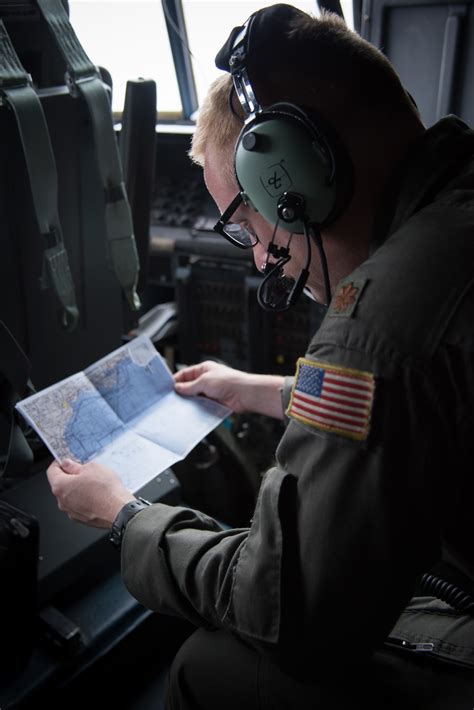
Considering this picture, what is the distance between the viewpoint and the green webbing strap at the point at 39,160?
1.19m

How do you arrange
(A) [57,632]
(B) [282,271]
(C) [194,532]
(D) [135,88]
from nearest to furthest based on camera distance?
(C) [194,532], (B) [282,271], (A) [57,632], (D) [135,88]

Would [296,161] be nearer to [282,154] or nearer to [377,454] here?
[282,154]

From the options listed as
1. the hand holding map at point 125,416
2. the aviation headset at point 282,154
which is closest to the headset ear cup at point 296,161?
the aviation headset at point 282,154

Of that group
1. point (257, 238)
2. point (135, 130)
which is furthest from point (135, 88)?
point (257, 238)

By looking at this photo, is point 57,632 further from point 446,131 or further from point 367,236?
point 446,131

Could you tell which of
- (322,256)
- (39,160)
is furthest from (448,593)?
(39,160)

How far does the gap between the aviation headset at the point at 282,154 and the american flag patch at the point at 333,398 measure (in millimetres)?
207

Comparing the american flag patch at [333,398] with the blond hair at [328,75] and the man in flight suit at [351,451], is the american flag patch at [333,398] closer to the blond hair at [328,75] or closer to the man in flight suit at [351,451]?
the man in flight suit at [351,451]

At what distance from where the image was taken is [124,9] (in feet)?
10.3

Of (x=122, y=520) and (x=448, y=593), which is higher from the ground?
(x=122, y=520)

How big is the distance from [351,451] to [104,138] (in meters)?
0.95

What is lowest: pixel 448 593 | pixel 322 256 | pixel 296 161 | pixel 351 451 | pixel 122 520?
pixel 448 593

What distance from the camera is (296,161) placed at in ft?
2.81

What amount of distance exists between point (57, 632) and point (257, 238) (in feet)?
2.67
